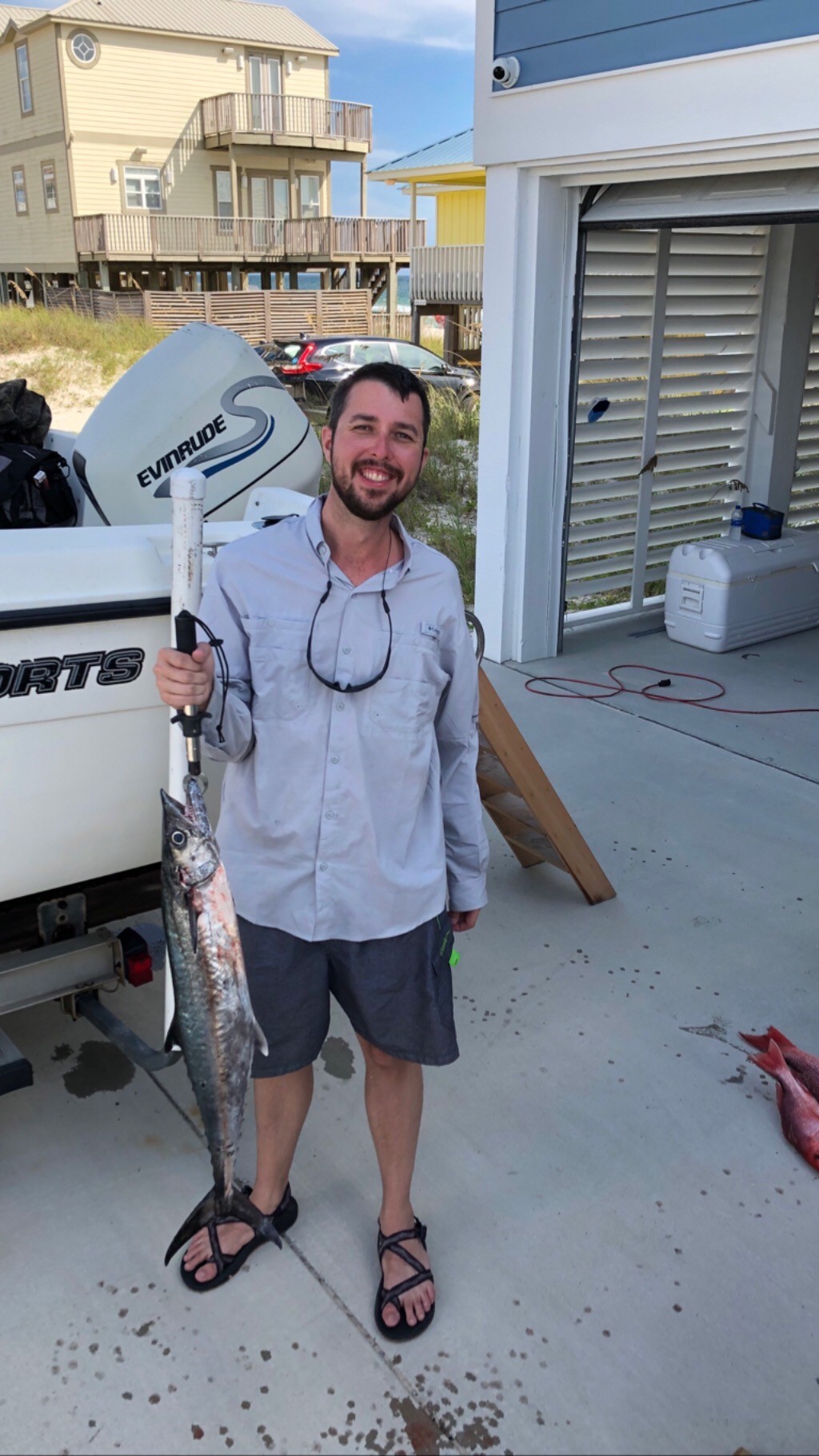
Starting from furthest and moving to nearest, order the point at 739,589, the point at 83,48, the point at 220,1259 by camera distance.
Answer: the point at 83,48 → the point at 739,589 → the point at 220,1259

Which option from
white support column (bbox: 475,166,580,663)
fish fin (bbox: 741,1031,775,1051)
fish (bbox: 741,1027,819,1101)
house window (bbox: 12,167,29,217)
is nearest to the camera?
fish (bbox: 741,1027,819,1101)

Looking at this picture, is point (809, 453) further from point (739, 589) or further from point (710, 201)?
point (710, 201)

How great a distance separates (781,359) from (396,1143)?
6.76 meters

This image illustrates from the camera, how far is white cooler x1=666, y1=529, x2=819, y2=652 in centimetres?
696

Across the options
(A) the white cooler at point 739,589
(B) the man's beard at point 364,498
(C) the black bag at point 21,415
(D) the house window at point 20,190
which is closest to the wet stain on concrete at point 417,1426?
(B) the man's beard at point 364,498

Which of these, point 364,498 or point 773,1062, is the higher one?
point 364,498

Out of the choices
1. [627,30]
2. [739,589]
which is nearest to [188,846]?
[627,30]

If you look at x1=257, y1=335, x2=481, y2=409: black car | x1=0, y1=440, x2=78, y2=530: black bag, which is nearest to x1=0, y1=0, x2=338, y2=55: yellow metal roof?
x1=257, y1=335, x2=481, y2=409: black car

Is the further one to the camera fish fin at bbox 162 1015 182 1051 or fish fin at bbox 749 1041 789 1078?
fish fin at bbox 749 1041 789 1078

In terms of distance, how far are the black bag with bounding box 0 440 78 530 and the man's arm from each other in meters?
1.98

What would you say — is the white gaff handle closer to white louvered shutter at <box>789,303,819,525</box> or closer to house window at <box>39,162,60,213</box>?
white louvered shutter at <box>789,303,819,525</box>

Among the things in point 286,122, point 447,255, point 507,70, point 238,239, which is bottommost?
point 447,255

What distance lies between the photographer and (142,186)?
2808 cm

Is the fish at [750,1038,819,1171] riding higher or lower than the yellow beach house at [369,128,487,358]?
lower
